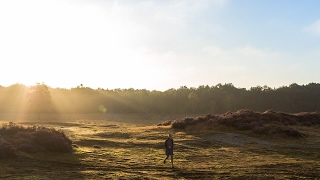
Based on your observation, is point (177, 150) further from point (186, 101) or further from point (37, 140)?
point (186, 101)

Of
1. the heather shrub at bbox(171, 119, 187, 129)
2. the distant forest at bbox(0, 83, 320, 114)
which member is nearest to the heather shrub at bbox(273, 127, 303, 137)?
the heather shrub at bbox(171, 119, 187, 129)

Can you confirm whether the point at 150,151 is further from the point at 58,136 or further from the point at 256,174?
the point at 256,174

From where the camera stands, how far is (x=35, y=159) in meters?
21.0

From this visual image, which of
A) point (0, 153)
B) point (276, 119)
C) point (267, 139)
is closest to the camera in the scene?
point (0, 153)

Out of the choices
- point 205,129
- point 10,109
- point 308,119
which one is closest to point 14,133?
point 205,129

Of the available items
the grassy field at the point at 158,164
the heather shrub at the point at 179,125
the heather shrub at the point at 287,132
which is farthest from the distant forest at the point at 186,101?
the grassy field at the point at 158,164

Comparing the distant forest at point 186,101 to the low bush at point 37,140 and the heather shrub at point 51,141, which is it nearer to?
the low bush at point 37,140

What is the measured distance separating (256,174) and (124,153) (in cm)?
1224

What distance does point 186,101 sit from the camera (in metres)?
110

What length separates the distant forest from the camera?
10488 centimetres

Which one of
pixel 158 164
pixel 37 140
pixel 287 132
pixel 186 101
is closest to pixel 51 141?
pixel 37 140

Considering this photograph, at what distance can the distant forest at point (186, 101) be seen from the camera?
104875mm

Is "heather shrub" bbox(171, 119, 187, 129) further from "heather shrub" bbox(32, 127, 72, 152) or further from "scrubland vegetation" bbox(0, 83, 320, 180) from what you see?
"heather shrub" bbox(32, 127, 72, 152)

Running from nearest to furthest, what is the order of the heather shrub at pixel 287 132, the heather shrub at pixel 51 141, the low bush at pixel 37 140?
the low bush at pixel 37 140, the heather shrub at pixel 51 141, the heather shrub at pixel 287 132
